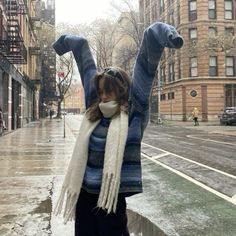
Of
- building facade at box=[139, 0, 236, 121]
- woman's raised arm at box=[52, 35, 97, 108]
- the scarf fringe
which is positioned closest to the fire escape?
woman's raised arm at box=[52, 35, 97, 108]

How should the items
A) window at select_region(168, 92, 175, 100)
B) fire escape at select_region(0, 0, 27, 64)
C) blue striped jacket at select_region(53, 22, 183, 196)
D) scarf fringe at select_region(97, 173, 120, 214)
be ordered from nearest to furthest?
1. scarf fringe at select_region(97, 173, 120, 214)
2. blue striped jacket at select_region(53, 22, 183, 196)
3. fire escape at select_region(0, 0, 27, 64)
4. window at select_region(168, 92, 175, 100)

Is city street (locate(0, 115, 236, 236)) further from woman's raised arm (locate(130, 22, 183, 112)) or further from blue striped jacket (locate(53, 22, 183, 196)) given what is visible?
woman's raised arm (locate(130, 22, 183, 112))

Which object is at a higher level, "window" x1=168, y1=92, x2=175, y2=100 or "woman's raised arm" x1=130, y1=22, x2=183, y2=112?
"window" x1=168, y1=92, x2=175, y2=100

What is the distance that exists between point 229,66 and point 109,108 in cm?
4504

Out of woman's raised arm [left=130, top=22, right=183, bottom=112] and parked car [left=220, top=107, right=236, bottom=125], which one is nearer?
woman's raised arm [left=130, top=22, right=183, bottom=112]

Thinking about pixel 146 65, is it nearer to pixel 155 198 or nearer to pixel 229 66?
pixel 155 198

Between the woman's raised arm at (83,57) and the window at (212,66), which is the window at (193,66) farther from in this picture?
the woman's raised arm at (83,57)

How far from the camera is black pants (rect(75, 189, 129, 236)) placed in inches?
108

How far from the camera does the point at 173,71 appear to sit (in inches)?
1970

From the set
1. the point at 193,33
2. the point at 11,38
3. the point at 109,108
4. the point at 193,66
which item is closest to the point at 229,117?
the point at 193,66

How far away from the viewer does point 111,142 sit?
2666 mm

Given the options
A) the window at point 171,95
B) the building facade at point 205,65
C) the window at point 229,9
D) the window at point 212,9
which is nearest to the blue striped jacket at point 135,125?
the building facade at point 205,65

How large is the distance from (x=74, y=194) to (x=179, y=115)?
150ft

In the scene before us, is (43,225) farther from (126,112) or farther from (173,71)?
(173,71)
